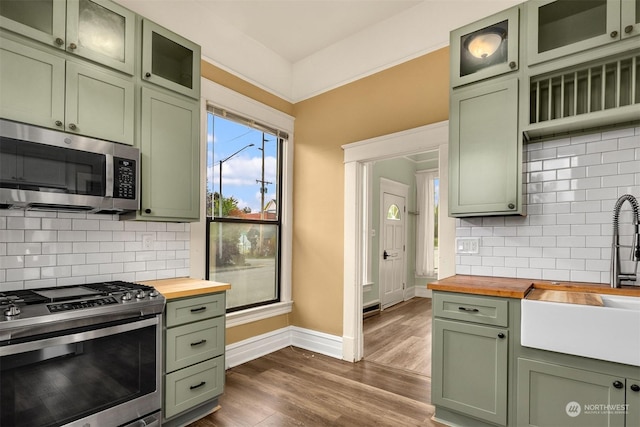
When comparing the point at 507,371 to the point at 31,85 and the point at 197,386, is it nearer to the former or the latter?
the point at 197,386

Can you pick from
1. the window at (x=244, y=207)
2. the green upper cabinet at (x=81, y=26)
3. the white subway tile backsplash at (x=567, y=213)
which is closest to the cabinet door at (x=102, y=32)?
the green upper cabinet at (x=81, y=26)

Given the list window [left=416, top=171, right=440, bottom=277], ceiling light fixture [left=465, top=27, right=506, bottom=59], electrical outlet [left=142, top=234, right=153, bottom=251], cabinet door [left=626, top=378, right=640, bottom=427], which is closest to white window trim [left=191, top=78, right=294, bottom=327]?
electrical outlet [left=142, top=234, right=153, bottom=251]

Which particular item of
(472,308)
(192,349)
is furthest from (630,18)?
(192,349)

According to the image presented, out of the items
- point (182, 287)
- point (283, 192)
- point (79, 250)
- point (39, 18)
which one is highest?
point (39, 18)

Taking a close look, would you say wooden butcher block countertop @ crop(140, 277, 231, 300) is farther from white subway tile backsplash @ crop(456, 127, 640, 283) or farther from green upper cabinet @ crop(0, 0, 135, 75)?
white subway tile backsplash @ crop(456, 127, 640, 283)

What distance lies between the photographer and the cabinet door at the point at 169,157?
232 cm

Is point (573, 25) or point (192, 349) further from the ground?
point (573, 25)

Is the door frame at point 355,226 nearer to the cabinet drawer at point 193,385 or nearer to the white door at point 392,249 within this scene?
the cabinet drawer at point 193,385

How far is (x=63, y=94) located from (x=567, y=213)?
10.7 feet

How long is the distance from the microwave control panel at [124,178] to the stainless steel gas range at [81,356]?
0.60 meters

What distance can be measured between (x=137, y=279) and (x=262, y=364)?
1.46 metres

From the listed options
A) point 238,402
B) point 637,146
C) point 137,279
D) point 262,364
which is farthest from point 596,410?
point 137,279

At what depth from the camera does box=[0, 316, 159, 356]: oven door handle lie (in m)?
1.49

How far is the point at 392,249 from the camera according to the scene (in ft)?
19.1
